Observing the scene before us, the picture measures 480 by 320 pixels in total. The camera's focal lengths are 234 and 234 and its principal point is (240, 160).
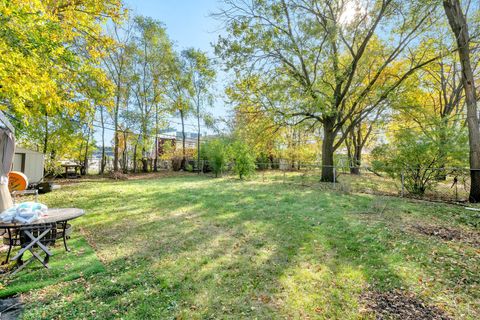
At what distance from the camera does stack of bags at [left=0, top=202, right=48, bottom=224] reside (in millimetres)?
3012

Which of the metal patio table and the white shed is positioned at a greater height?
the white shed

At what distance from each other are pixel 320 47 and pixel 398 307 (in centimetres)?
1020

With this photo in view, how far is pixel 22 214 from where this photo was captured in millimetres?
3078

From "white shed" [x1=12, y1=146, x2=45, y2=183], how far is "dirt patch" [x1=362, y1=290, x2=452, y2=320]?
13.1 m

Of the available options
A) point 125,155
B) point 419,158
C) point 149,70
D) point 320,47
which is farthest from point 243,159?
point 149,70

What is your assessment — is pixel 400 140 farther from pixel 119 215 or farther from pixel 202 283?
pixel 119 215

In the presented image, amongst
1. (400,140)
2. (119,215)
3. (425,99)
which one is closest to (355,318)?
(119,215)

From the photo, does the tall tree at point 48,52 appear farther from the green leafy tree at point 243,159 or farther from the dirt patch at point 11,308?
the green leafy tree at point 243,159

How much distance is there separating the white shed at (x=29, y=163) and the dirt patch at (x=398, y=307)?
13.1 meters

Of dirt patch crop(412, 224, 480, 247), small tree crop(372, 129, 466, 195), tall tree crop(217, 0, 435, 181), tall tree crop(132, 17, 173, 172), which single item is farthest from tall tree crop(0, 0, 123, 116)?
tall tree crop(132, 17, 173, 172)

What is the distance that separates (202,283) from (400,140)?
8413 millimetres

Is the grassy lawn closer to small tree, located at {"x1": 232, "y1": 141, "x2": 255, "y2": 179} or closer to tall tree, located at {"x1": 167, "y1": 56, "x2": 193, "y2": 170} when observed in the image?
small tree, located at {"x1": 232, "y1": 141, "x2": 255, "y2": 179}

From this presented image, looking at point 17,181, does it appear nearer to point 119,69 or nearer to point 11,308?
point 11,308

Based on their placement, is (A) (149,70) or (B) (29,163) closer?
(B) (29,163)
